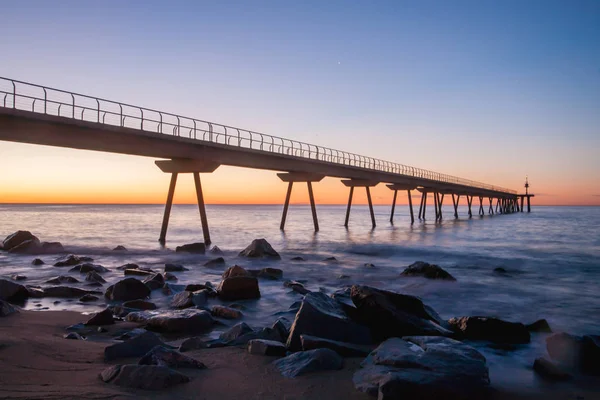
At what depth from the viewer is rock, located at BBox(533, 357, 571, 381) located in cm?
563

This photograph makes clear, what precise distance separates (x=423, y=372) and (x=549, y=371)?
217 centimetres

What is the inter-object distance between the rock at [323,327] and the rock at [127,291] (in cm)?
519

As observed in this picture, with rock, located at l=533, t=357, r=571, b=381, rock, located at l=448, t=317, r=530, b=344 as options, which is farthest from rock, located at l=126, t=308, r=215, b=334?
rock, located at l=533, t=357, r=571, b=381

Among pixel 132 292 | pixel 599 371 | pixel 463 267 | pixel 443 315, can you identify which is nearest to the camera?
pixel 599 371

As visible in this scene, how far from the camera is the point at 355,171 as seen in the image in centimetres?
4425

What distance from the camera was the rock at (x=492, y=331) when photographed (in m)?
7.34

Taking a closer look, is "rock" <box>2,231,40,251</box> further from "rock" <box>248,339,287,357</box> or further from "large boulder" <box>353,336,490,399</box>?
"large boulder" <box>353,336,490,399</box>

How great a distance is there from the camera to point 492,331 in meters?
7.41

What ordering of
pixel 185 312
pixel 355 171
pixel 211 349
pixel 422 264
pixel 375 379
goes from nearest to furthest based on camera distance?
pixel 375 379
pixel 211 349
pixel 185 312
pixel 422 264
pixel 355 171

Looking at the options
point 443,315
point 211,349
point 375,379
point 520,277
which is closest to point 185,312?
point 211,349

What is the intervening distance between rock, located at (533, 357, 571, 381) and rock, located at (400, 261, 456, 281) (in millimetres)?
8937

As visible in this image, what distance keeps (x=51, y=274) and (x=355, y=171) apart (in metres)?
33.3

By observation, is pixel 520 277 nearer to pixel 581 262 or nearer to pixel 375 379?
pixel 581 262

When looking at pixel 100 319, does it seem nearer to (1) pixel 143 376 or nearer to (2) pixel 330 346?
(1) pixel 143 376
